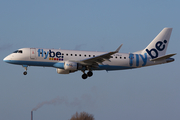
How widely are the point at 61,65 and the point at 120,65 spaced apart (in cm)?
1077

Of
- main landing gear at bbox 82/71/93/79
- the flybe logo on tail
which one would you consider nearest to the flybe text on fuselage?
main landing gear at bbox 82/71/93/79

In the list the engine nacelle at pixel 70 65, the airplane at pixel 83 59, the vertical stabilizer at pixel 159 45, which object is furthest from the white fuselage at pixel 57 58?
the vertical stabilizer at pixel 159 45

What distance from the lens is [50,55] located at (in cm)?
6688

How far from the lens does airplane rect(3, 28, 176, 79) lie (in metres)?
66.4

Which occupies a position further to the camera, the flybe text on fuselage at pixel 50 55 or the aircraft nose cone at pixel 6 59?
the aircraft nose cone at pixel 6 59

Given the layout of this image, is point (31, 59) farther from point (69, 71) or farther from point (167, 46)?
point (167, 46)

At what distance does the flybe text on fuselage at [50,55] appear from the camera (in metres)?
66.6

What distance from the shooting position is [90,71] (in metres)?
70.7

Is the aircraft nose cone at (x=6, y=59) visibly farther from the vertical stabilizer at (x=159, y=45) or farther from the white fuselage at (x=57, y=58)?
the vertical stabilizer at (x=159, y=45)

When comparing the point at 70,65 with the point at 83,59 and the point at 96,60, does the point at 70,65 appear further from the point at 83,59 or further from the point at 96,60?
the point at 96,60

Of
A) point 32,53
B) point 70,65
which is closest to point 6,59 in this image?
point 32,53

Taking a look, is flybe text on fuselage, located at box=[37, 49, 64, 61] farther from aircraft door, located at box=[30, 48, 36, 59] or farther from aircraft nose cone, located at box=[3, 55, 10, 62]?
aircraft nose cone, located at box=[3, 55, 10, 62]

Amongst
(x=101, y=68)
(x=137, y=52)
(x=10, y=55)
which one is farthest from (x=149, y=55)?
(x=10, y=55)

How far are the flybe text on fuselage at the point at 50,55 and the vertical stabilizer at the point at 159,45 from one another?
54.2ft
